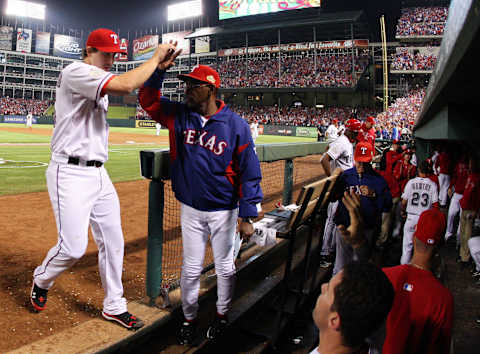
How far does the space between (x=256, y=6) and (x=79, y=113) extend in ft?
170

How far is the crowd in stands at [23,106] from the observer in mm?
58400

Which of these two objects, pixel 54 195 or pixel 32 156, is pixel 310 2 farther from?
pixel 54 195

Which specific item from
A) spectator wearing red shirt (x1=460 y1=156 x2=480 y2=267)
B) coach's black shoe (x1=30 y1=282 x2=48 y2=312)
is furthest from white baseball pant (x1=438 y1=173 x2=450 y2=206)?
coach's black shoe (x1=30 y1=282 x2=48 y2=312)

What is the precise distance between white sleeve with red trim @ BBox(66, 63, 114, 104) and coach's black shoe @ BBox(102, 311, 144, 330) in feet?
4.70

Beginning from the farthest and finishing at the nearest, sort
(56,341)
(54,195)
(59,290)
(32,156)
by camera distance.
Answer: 1. (32,156)
2. (59,290)
3. (54,195)
4. (56,341)

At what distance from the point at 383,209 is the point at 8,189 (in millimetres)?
7237

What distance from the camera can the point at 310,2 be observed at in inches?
1796

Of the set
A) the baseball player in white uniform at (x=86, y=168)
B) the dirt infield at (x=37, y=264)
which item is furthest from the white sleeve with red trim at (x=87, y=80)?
the dirt infield at (x=37, y=264)

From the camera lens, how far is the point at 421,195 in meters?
5.20

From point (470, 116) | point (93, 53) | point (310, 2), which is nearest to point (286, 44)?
point (310, 2)

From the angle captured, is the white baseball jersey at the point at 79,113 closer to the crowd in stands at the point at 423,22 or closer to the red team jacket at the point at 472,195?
the red team jacket at the point at 472,195

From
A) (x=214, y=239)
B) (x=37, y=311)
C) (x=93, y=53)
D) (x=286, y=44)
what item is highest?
(x=286, y=44)

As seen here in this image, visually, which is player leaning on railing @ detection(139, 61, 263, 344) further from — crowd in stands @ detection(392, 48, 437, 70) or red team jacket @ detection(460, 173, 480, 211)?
crowd in stands @ detection(392, 48, 437, 70)

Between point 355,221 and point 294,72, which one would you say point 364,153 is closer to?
point 355,221
